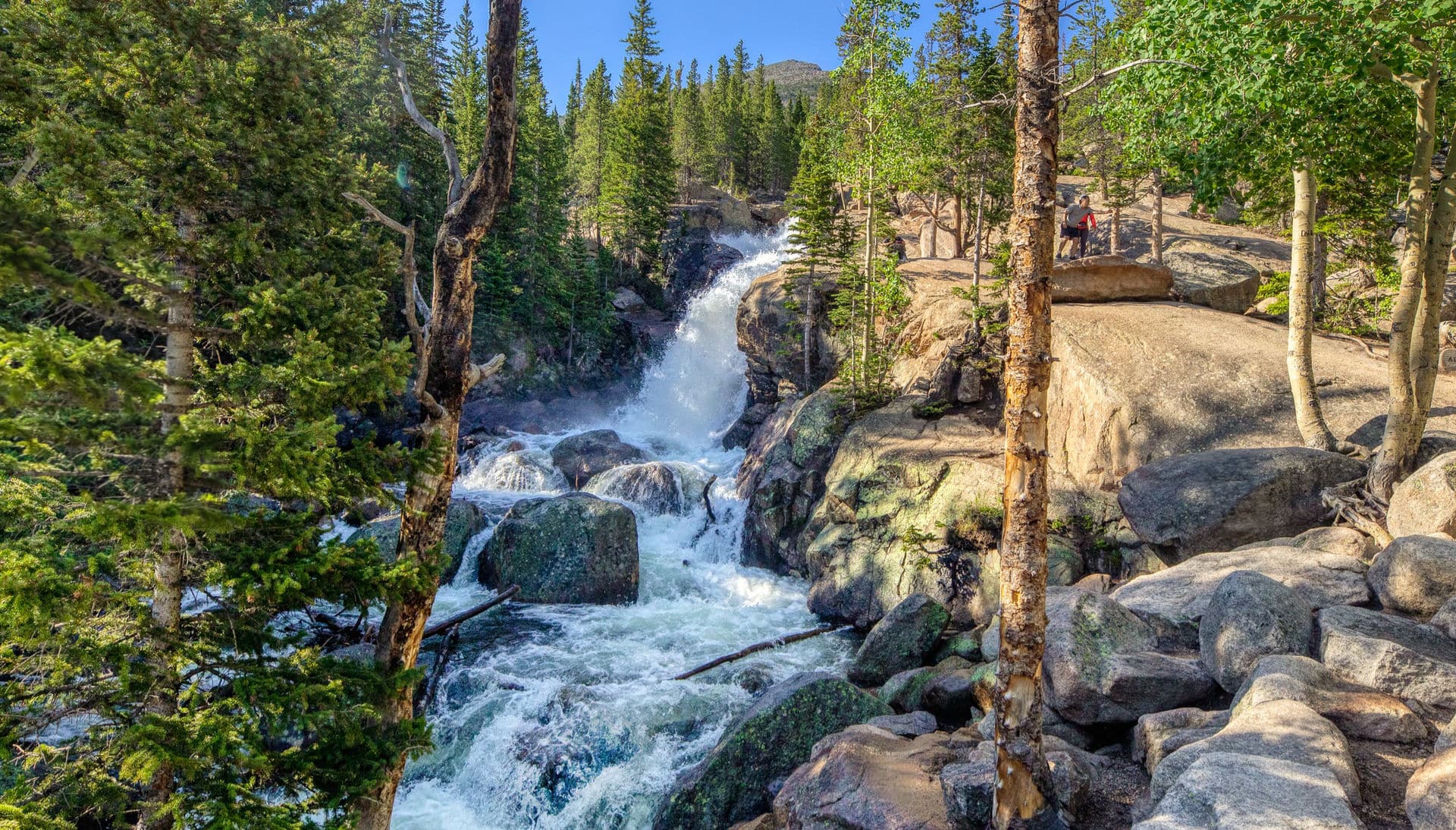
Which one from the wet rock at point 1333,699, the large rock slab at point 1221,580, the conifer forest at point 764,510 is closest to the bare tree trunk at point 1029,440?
the conifer forest at point 764,510

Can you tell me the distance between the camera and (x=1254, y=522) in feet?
39.3

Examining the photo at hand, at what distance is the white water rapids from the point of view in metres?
10.3

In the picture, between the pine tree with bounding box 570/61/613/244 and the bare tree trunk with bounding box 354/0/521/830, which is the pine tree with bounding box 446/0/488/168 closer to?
the pine tree with bounding box 570/61/613/244

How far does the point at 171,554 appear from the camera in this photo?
638 cm

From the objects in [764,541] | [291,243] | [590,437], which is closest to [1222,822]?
[291,243]

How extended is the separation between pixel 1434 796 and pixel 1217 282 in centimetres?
2286

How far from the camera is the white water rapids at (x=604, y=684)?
10.3m

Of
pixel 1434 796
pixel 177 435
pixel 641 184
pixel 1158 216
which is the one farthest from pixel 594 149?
pixel 1434 796

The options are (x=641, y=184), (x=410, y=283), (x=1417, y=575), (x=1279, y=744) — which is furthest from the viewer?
(x=641, y=184)

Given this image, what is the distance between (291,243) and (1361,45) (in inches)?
508

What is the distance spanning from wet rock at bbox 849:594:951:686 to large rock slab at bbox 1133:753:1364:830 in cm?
821

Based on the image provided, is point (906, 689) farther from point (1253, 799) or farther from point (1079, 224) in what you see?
point (1079, 224)

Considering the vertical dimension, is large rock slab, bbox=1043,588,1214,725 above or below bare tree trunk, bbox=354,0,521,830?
below

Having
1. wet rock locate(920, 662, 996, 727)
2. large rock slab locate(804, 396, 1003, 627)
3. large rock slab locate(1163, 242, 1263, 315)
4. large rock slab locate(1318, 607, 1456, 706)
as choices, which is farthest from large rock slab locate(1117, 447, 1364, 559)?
large rock slab locate(1163, 242, 1263, 315)
